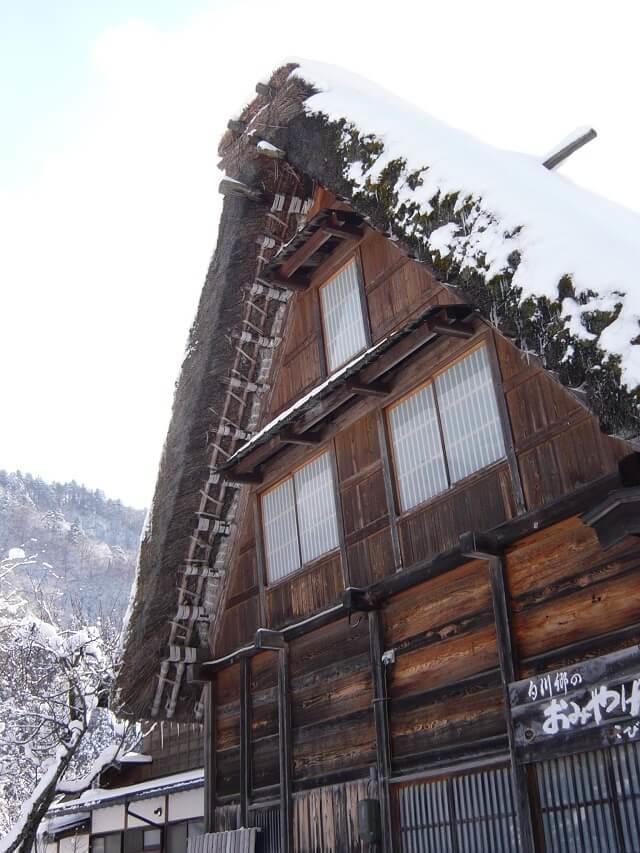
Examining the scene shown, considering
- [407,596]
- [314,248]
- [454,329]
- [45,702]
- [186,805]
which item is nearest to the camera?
[454,329]

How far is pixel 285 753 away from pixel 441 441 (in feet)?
10.4

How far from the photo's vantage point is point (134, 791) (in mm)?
13844

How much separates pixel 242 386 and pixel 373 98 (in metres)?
3.28

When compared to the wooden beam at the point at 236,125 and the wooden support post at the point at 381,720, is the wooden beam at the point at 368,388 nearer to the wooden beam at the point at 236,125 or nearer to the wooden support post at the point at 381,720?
the wooden support post at the point at 381,720

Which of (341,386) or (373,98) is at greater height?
(373,98)

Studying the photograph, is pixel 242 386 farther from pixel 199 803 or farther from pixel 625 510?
pixel 199 803

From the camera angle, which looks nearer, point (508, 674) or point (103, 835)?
point (508, 674)

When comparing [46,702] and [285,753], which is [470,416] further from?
[46,702]

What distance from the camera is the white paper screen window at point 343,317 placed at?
831 cm

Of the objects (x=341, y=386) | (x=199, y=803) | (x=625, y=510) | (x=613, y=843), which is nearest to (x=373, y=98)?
(x=341, y=386)

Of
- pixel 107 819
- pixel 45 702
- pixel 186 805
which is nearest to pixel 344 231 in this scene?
pixel 186 805

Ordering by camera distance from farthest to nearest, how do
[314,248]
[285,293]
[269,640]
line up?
[285,293] < [314,248] < [269,640]

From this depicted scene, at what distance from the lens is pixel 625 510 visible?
15.4 feet

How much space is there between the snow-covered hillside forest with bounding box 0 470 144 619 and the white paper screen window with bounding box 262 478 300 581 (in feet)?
237
